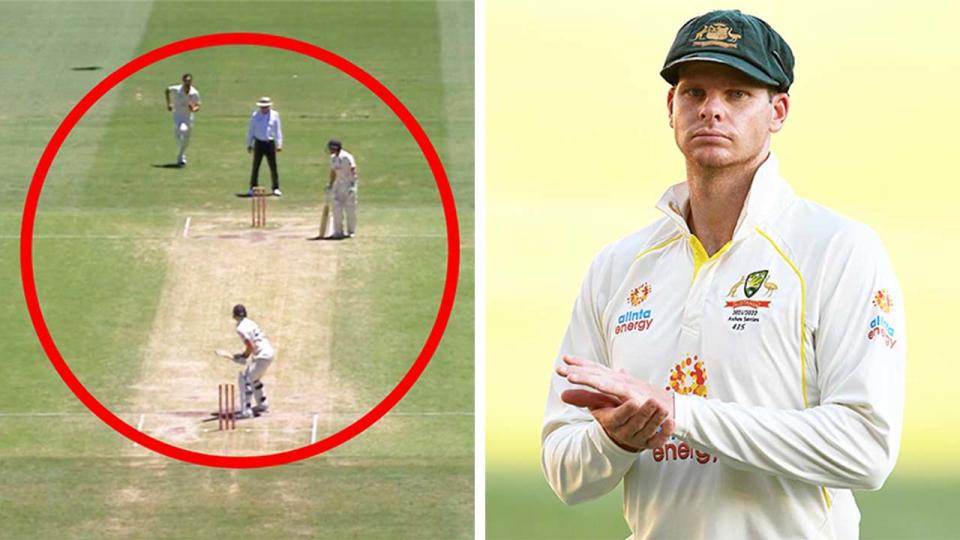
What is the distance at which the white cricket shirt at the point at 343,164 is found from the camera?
11016 millimetres

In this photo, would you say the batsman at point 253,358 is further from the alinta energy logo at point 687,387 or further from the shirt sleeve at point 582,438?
the alinta energy logo at point 687,387

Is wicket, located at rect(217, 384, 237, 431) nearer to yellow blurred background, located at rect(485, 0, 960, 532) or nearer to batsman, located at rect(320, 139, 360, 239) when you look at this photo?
batsman, located at rect(320, 139, 360, 239)

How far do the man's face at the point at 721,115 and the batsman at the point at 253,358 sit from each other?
295 inches

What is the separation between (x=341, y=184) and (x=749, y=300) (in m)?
9.61

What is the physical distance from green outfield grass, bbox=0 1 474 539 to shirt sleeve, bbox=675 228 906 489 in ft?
19.8

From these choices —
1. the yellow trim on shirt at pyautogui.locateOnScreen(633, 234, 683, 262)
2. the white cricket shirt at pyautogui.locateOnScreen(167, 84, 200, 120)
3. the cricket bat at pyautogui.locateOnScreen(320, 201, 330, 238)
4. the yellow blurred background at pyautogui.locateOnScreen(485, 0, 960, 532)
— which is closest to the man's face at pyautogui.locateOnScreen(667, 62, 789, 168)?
the yellow trim on shirt at pyautogui.locateOnScreen(633, 234, 683, 262)

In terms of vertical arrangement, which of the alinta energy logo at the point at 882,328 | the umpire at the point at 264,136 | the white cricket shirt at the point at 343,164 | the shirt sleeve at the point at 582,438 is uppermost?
the umpire at the point at 264,136

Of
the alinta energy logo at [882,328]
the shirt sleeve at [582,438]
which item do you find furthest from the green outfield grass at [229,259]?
the alinta energy logo at [882,328]

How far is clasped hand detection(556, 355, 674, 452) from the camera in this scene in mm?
1834

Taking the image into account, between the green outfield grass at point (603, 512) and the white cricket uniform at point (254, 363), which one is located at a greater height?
the white cricket uniform at point (254, 363)

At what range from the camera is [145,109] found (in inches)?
453

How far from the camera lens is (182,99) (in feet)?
39.2

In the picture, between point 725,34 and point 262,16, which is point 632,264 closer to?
point 725,34

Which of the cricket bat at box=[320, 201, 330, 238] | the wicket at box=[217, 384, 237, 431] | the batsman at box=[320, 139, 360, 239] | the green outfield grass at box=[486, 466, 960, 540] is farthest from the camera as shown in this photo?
the batsman at box=[320, 139, 360, 239]
